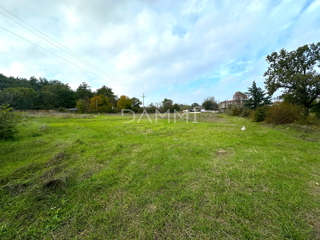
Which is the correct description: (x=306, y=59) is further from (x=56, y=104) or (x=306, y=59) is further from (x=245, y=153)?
(x=56, y=104)

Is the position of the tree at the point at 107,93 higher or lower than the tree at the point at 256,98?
higher

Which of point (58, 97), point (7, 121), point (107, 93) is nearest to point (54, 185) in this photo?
point (7, 121)

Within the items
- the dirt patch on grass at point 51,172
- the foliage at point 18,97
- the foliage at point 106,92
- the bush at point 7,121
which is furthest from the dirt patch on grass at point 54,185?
the foliage at point 106,92

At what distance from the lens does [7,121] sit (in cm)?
532

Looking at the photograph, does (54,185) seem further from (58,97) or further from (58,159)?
(58,97)

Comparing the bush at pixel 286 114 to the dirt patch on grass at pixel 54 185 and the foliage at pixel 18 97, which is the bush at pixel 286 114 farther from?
the foliage at pixel 18 97

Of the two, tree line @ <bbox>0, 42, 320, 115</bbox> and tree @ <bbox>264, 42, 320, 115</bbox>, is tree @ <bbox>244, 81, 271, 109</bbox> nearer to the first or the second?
tree line @ <bbox>0, 42, 320, 115</bbox>

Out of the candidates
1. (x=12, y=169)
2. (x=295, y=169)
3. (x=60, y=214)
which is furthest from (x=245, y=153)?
(x=12, y=169)

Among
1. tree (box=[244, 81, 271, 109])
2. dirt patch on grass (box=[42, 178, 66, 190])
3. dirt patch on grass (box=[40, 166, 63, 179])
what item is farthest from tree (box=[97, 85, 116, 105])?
dirt patch on grass (box=[42, 178, 66, 190])

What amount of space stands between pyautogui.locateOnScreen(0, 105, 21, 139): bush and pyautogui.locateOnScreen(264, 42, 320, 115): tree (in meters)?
19.5

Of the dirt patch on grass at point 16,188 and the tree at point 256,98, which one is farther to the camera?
the tree at point 256,98

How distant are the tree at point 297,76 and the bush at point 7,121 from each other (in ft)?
64.0

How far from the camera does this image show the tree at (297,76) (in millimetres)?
11953

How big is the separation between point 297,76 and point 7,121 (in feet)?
64.8
